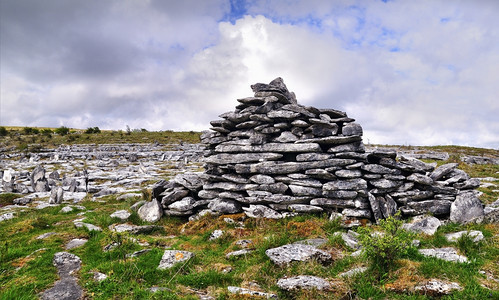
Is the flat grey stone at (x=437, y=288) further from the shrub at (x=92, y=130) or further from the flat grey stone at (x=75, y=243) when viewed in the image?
the shrub at (x=92, y=130)

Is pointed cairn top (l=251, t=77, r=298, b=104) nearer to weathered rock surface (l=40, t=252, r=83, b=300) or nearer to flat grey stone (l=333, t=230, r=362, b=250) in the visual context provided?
flat grey stone (l=333, t=230, r=362, b=250)

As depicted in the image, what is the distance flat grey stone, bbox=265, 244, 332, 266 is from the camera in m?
8.48

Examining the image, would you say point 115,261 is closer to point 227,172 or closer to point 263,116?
point 227,172

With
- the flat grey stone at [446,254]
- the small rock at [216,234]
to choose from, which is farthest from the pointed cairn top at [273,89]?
the flat grey stone at [446,254]

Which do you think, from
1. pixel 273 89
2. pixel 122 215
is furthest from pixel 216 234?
pixel 273 89

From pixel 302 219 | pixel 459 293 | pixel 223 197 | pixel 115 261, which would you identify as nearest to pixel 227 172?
pixel 223 197

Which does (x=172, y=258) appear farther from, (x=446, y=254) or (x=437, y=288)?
(x=446, y=254)

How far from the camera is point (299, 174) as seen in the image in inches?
548

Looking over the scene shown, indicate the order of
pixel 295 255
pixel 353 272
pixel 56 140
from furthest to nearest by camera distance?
1. pixel 56 140
2. pixel 295 255
3. pixel 353 272

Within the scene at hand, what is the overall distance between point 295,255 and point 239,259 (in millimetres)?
2046

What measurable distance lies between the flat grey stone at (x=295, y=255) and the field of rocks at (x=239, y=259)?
3 cm

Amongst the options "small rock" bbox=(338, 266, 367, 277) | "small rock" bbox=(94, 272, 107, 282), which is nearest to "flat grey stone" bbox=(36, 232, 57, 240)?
"small rock" bbox=(94, 272, 107, 282)

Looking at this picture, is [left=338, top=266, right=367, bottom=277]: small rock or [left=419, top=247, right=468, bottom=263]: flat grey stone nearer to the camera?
[left=338, top=266, right=367, bottom=277]: small rock

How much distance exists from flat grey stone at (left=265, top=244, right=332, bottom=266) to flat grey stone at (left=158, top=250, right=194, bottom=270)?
2744 mm
